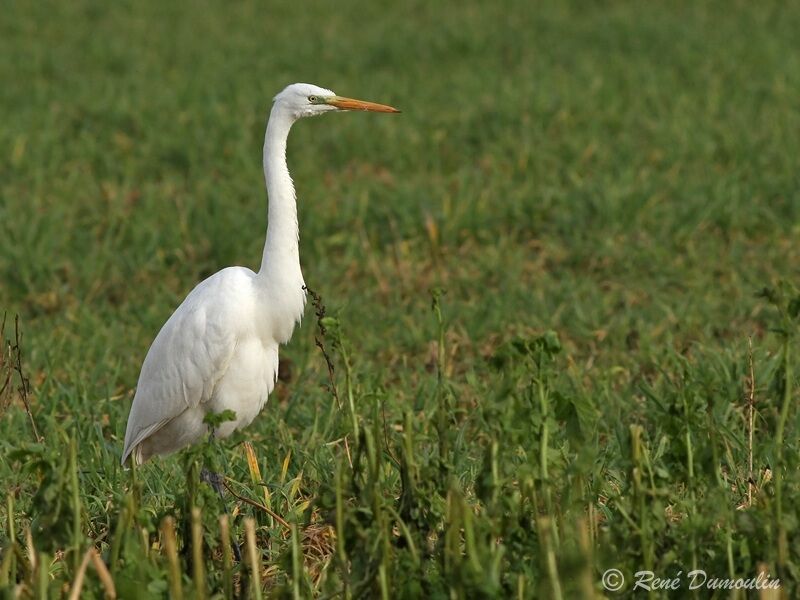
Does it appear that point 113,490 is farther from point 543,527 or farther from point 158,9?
point 158,9

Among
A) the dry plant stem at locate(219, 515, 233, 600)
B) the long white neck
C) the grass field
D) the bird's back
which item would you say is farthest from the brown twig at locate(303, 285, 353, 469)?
the dry plant stem at locate(219, 515, 233, 600)

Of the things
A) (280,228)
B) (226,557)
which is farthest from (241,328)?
(226,557)

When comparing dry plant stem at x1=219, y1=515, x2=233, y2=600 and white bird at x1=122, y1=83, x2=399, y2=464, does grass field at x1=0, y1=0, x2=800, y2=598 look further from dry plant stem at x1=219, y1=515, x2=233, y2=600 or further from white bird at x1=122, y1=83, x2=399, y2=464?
white bird at x1=122, y1=83, x2=399, y2=464

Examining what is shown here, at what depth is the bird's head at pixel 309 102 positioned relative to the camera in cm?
432

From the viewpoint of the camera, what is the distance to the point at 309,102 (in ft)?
14.2

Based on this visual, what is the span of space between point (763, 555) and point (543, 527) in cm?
70

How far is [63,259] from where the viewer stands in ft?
23.3

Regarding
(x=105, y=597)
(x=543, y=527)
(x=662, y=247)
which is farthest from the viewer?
(x=662, y=247)

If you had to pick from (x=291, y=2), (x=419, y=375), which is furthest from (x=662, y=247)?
(x=291, y=2)

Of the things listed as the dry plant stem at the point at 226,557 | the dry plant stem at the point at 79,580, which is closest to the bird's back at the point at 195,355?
the dry plant stem at the point at 226,557

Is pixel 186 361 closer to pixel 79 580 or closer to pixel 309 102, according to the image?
pixel 309 102

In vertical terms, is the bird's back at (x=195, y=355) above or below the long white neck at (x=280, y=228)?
below

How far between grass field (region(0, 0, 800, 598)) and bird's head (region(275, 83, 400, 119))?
87 centimetres

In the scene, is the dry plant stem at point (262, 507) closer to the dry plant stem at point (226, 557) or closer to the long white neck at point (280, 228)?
the dry plant stem at point (226, 557)
